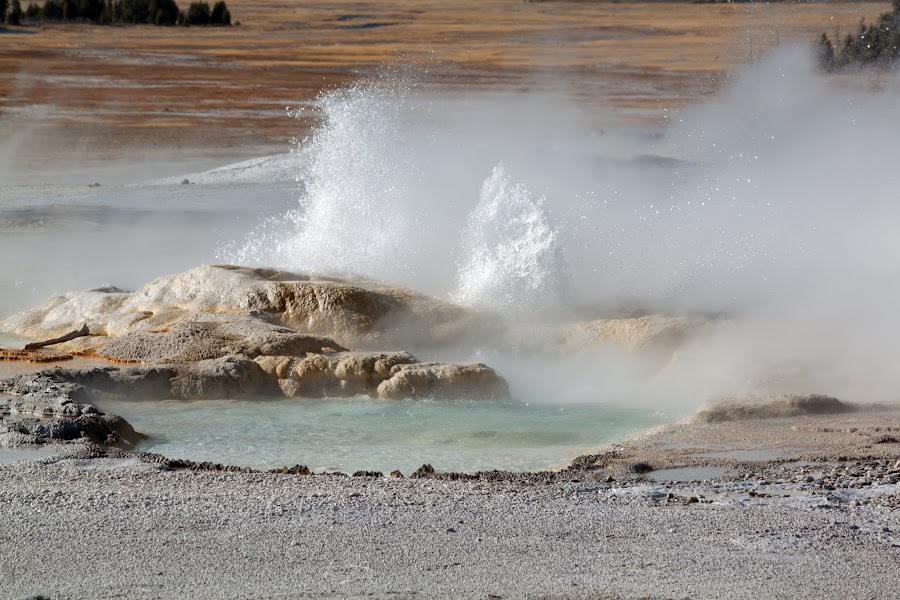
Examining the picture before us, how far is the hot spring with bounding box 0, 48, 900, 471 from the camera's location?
19.7 feet

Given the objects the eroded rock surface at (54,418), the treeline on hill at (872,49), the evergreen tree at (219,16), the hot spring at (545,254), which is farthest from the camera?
the evergreen tree at (219,16)

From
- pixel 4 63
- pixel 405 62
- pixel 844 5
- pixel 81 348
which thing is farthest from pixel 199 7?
pixel 81 348

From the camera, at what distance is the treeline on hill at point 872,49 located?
14.6 metres

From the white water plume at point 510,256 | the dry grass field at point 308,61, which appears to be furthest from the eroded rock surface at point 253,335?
the dry grass field at point 308,61

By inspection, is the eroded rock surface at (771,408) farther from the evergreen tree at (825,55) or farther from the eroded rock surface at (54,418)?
the evergreen tree at (825,55)

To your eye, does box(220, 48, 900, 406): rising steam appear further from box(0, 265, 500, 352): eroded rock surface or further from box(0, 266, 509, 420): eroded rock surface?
box(0, 266, 509, 420): eroded rock surface

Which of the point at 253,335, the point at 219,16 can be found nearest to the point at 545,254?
the point at 253,335

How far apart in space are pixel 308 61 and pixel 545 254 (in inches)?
1013

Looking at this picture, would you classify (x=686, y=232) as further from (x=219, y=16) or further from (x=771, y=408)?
(x=219, y=16)

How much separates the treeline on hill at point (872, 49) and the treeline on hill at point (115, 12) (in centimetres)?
2818

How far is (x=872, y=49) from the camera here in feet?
51.1

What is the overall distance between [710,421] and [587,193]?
573 cm

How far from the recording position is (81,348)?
7.46 meters

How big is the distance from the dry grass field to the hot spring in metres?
4.74
